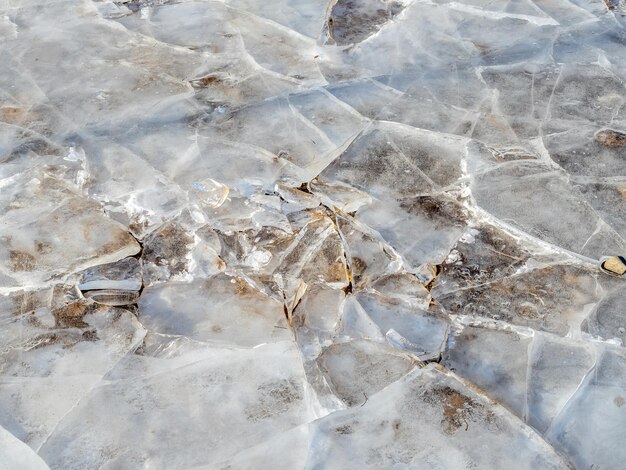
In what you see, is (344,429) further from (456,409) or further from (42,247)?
(42,247)

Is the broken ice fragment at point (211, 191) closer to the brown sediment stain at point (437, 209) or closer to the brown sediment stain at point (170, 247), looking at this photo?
the brown sediment stain at point (170, 247)

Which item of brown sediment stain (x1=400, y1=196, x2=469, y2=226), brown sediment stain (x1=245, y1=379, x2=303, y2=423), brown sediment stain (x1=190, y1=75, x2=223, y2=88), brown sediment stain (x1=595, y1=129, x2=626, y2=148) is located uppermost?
brown sediment stain (x1=595, y1=129, x2=626, y2=148)

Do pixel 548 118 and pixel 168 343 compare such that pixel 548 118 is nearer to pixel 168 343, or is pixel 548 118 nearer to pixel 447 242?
pixel 447 242

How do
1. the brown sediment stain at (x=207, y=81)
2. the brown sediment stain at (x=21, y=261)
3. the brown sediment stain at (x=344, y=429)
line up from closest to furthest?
1. the brown sediment stain at (x=344, y=429)
2. the brown sediment stain at (x=21, y=261)
3. the brown sediment stain at (x=207, y=81)

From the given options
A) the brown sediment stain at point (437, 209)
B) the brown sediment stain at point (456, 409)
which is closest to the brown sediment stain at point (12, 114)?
the brown sediment stain at point (437, 209)

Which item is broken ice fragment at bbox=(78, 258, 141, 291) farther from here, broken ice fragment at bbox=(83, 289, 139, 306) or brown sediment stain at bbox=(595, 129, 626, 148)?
brown sediment stain at bbox=(595, 129, 626, 148)

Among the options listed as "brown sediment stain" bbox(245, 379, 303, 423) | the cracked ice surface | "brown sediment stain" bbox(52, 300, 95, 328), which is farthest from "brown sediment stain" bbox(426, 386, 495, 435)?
"brown sediment stain" bbox(52, 300, 95, 328)

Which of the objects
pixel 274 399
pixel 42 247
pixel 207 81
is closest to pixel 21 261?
pixel 42 247

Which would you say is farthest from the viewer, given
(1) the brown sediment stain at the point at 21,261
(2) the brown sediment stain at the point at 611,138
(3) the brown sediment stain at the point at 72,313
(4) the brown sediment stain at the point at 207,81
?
(4) the brown sediment stain at the point at 207,81
